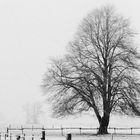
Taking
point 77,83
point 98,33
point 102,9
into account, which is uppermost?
point 102,9

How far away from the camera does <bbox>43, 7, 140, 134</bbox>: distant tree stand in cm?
4497

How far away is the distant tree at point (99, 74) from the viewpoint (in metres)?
45.0

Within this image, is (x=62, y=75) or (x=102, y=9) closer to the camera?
(x=62, y=75)

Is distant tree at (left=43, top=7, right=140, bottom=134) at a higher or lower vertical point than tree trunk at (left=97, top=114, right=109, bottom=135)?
higher

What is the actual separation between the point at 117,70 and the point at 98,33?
5065 millimetres

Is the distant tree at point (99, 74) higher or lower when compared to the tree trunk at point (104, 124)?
higher

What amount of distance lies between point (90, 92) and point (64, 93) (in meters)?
3.07

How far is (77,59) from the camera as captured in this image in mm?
46812

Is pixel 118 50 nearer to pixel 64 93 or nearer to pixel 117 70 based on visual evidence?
pixel 117 70

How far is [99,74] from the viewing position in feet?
151

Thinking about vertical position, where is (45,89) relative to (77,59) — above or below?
below

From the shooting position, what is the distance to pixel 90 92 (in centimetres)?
4522

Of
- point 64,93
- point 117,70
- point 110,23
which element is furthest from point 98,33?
point 64,93

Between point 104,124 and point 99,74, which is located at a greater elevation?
point 99,74
